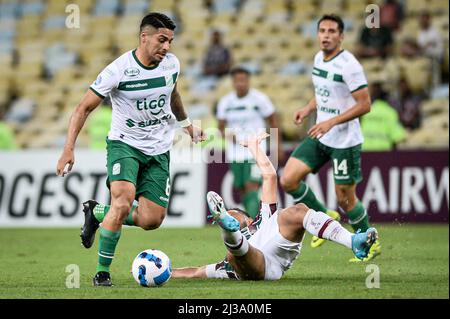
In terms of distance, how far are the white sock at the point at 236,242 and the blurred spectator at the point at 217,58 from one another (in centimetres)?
1110

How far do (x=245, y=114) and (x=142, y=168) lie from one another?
5674 millimetres

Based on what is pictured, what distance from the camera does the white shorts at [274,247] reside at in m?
8.46

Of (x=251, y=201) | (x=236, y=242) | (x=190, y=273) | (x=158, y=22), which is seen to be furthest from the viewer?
(x=251, y=201)

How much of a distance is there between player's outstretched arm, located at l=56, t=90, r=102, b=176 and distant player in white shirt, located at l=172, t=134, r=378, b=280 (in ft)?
3.70

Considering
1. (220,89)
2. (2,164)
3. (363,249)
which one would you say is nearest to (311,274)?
(363,249)

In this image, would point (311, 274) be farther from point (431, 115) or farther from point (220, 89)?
point (220, 89)

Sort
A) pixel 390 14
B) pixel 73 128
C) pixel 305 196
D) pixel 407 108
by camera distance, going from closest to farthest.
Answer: pixel 73 128 < pixel 305 196 < pixel 407 108 < pixel 390 14

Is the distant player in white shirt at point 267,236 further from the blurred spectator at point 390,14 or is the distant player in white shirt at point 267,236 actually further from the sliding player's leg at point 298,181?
the blurred spectator at point 390,14

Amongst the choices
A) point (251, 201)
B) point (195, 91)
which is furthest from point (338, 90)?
point (195, 91)

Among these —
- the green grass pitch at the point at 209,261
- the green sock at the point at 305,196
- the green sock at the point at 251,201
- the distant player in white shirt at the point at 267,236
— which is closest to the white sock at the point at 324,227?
the distant player in white shirt at the point at 267,236

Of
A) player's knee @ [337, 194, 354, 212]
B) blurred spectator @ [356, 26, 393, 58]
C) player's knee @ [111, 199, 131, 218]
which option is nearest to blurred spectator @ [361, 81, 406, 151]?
blurred spectator @ [356, 26, 393, 58]

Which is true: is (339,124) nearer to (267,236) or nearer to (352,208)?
(352,208)

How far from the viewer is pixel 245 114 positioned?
48.1 feet

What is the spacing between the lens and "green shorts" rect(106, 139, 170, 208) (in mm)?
8742
